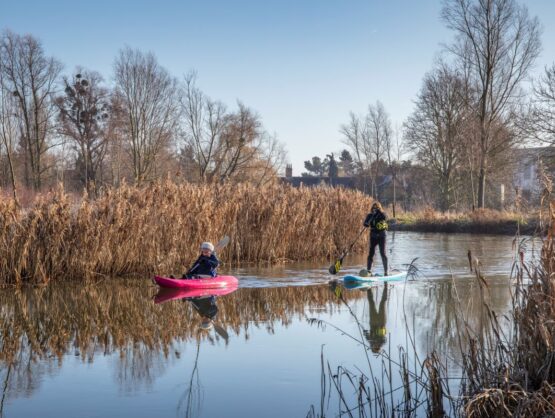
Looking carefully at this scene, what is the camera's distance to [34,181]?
1474 inches

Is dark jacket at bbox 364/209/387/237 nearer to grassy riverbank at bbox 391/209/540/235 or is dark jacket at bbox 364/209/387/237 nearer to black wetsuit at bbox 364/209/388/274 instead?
black wetsuit at bbox 364/209/388/274

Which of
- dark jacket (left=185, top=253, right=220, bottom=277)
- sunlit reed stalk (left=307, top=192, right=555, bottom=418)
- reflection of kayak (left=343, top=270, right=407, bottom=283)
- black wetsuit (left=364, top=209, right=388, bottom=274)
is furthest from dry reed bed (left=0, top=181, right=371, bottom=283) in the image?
sunlit reed stalk (left=307, top=192, right=555, bottom=418)

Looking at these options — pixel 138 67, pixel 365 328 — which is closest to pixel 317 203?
pixel 365 328

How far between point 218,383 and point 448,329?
11.4 ft

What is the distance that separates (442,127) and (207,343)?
32.3 meters

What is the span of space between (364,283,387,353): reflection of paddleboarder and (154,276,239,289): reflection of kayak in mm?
2692

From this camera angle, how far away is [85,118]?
4109 centimetres

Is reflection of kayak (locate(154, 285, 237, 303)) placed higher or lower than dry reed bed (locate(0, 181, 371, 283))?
lower

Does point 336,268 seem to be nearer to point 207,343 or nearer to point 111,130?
point 207,343

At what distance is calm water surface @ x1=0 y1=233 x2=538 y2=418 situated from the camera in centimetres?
604

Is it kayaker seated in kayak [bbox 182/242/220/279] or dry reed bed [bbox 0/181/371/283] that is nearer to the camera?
dry reed bed [bbox 0/181/371/283]

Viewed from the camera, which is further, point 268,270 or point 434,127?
point 434,127

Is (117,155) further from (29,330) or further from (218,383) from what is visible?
(218,383)

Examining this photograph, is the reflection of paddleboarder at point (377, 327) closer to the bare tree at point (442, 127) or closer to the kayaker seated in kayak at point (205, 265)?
the kayaker seated in kayak at point (205, 265)
